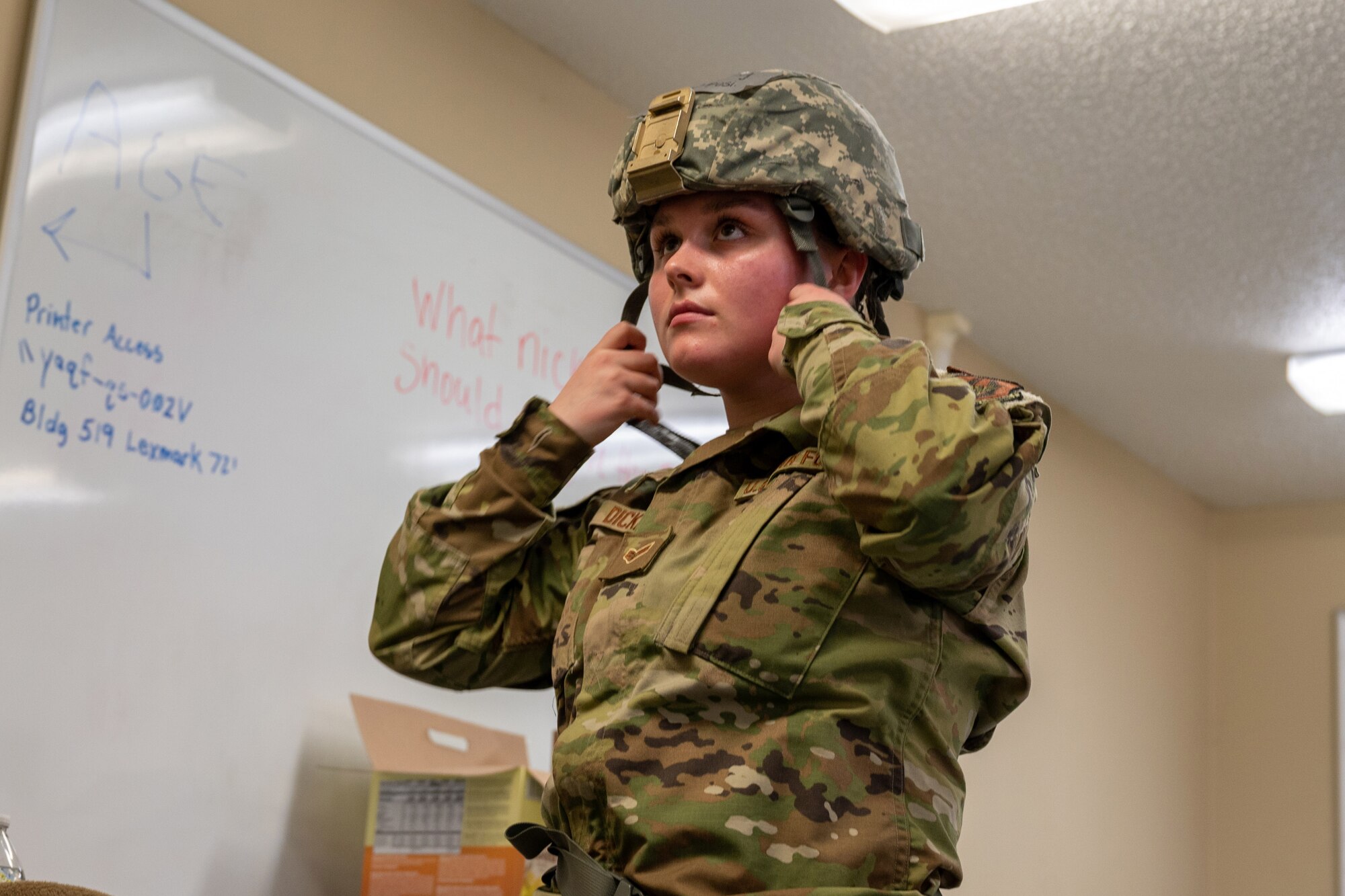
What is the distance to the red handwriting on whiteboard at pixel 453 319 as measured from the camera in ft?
7.09

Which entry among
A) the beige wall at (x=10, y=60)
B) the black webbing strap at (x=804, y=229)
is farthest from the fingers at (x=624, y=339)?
the beige wall at (x=10, y=60)

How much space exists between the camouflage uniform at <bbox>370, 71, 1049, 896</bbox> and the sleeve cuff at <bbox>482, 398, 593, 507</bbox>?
0.10m

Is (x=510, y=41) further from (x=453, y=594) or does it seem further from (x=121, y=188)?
(x=453, y=594)

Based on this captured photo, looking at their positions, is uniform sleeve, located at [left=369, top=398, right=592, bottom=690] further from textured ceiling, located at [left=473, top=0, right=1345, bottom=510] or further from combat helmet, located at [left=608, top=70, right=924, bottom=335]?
textured ceiling, located at [left=473, top=0, right=1345, bottom=510]

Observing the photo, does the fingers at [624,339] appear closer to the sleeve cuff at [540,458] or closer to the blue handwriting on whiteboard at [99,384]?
the sleeve cuff at [540,458]

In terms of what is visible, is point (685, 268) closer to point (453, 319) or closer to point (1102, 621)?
point (453, 319)

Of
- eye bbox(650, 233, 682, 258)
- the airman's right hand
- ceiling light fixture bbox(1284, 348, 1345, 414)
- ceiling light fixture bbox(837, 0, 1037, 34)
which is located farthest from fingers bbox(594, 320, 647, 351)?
ceiling light fixture bbox(1284, 348, 1345, 414)

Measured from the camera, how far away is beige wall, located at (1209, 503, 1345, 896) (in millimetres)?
4641

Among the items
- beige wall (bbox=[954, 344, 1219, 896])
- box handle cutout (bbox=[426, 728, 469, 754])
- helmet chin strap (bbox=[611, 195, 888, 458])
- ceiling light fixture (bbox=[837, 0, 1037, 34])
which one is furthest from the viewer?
beige wall (bbox=[954, 344, 1219, 896])

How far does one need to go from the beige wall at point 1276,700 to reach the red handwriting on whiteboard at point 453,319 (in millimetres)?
3644

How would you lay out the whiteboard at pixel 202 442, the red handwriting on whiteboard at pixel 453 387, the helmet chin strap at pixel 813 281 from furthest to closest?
the red handwriting on whiteboard at pixel 453 387 < the whiteboard at pixel 202 442 < the helmet chin strap at pixel 813 281

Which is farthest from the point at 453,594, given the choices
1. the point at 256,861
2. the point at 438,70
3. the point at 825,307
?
the point at 438,70

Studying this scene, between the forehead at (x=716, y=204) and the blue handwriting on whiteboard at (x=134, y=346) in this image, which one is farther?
the blue handwriting on whiteboard at (x=134, y=346)

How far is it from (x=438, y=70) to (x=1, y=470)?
106 cm
